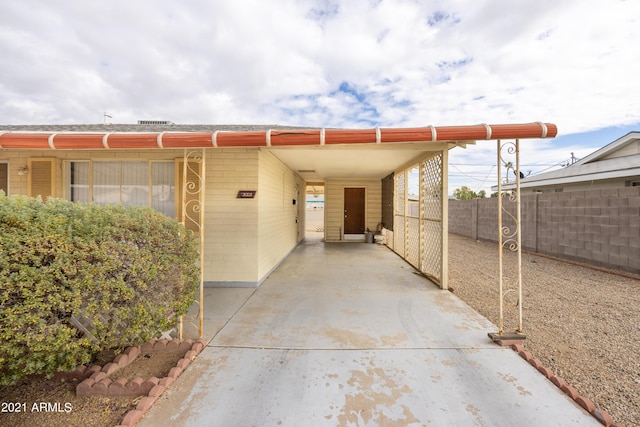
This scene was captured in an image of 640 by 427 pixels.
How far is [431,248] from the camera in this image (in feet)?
18.0

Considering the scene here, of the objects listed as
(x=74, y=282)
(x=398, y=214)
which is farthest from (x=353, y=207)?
(x=74, y=282)

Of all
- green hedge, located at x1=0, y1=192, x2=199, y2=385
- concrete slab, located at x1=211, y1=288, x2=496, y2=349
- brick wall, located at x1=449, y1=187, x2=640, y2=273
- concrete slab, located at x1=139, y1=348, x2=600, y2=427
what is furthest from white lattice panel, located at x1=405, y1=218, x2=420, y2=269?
green hedge, located at x1=0, y1=192, x2=199, y2=385

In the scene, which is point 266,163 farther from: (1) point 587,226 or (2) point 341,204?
(1) point 587,226

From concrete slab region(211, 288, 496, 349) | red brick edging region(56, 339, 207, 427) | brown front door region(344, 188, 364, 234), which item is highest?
brown front door region(344, 188, 364, 234)

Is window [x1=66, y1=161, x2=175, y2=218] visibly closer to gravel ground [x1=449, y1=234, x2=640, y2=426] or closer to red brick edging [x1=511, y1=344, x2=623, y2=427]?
red brick edging [x1=511, y1=344, x2=623, y2=427]

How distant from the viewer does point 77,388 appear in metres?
1.88

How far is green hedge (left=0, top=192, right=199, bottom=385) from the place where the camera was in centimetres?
148

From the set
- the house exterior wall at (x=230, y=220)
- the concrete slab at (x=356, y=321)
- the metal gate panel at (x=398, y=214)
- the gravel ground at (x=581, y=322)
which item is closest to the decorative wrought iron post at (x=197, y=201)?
the house exterior wall at (x=230, y=220)

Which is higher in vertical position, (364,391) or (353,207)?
(353,207)

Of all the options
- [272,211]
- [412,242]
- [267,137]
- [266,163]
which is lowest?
[412,242]

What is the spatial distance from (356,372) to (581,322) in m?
3.20

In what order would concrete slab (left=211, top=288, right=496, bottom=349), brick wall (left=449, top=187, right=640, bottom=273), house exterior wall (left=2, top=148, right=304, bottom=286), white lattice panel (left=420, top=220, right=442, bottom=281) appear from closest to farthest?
1. concrete slab (left=211, top=288, right=496, bottom=349)
2. house exterior wall (left=2, top=148, right=304, bottom=286)
3. white lattice panel (left=420, top=220, right=442, bottom=281)
4. brick wall (left=449, top=187, right=640, bottom=273)

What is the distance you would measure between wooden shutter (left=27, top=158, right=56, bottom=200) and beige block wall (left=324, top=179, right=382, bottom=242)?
7.93m

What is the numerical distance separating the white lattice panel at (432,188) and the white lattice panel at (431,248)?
21 centimetres
